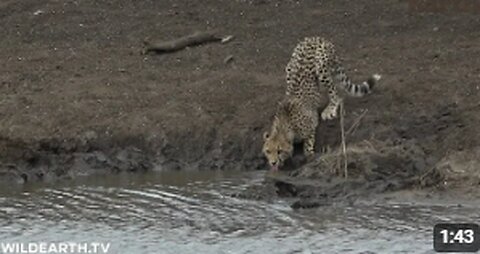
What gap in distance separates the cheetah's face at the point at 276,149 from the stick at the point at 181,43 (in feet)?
11.6

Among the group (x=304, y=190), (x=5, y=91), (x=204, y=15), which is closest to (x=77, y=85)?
(x=5, y=91)

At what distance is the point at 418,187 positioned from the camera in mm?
12594

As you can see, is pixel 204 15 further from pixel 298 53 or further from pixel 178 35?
pixel 298 53

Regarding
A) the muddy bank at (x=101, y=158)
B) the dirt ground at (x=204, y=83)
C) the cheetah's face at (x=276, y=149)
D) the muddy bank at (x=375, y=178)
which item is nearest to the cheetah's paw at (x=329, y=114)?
the dirt ground at (x=204, y=83)

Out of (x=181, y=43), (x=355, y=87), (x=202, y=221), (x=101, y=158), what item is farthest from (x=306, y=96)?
(x=202, y=221)

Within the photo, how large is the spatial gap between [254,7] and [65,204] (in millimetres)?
7390

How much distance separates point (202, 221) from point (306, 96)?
354 centimetres

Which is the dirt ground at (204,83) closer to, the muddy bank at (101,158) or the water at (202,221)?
the muddy bank at (101,158)

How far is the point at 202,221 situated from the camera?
1191cm

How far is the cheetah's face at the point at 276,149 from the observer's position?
1421 cm

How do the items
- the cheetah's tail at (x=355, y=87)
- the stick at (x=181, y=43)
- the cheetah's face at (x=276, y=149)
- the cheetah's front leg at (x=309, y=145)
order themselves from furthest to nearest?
the stick at (x=181, y=43) → the cheetah's tail at (x=355, y=87) → the cheetah's front leg at (x=309, y=145) → the cheetah's face at (x=276, y=149)

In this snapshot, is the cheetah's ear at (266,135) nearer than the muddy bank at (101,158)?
No
